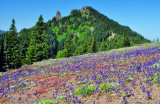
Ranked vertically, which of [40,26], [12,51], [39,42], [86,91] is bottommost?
[86,91]

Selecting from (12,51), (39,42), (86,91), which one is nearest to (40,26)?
(39,42)

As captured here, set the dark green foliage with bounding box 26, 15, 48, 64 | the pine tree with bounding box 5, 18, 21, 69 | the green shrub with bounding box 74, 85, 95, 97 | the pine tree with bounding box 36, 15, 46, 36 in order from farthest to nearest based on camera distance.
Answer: the pine tree with bounding box 5, 18, 21, 69 < the pine tree with bounding box 36, 15, 46, 36 < the dark green foliage with bounding box 26, 15, 48, 64 < the green shrub with bounding box 74, 85, 95, 97

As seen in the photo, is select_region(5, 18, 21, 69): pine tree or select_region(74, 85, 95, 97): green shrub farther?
select_region(5, 18, 21, 69): pine tree

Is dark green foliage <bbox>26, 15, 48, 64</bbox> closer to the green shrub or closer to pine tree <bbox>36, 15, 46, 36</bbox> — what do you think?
pine tree <bbox>36, 15, 46, 36</bbox>

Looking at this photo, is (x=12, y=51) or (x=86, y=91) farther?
(x=12, y=51)

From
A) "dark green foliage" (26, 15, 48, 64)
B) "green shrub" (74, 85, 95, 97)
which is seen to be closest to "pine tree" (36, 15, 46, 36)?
"dark green foliage" (26, 15, 48, 64)

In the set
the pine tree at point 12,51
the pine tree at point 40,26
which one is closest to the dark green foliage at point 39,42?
the pine tree at point 40,26

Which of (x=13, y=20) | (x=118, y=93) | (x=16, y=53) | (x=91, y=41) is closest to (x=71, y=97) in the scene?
(x=118, y=93)

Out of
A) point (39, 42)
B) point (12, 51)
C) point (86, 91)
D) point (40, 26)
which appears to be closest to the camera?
point (86, 91)

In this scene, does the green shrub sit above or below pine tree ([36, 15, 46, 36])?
below

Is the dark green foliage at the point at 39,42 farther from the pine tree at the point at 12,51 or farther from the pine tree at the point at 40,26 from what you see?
the pine tree at the point at 12,51

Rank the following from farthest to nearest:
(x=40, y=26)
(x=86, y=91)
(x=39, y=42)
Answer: (x=40, y=26)
(x=39, y=42)
(x=86, y=91)

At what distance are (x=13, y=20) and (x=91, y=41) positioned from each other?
54075mm

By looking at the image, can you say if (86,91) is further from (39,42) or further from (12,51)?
(12,51)
